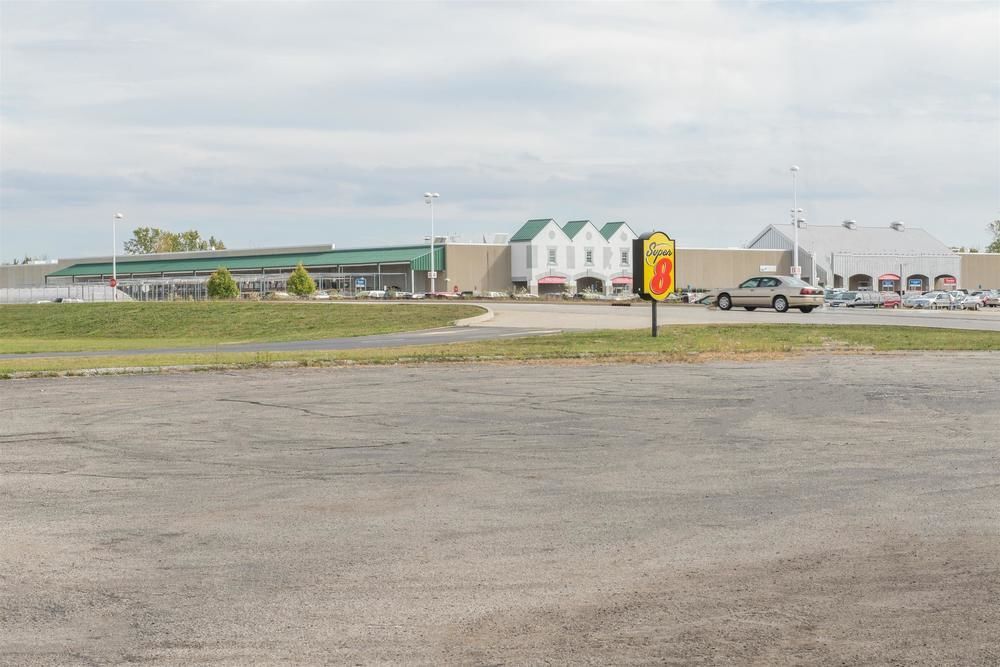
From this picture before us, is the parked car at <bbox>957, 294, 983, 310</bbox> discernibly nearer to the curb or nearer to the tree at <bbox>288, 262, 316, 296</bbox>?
the curb

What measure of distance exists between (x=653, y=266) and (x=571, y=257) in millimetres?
77444

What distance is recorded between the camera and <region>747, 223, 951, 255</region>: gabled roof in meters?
108

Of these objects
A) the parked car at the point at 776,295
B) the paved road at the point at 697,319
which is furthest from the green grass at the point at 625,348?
the parked car at the point at 776,295

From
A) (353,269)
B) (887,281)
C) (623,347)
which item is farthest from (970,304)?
(353,269)

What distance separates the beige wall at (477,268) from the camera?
100 metres

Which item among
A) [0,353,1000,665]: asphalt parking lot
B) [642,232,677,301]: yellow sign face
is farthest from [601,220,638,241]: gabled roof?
[0,353,1000,665]: asphalt parking lot

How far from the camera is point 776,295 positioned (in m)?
45.2

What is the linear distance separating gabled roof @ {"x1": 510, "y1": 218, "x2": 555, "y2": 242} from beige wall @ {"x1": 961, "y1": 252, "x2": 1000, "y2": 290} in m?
46.0

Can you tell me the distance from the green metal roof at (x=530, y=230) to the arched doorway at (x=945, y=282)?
4148cm

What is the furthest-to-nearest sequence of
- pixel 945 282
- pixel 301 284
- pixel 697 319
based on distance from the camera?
pixel 945 282 < pixel 301 284 < pixel 697 319

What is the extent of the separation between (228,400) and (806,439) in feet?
27.1

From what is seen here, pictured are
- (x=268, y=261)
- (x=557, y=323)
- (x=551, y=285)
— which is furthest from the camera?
(x=268, y=261)

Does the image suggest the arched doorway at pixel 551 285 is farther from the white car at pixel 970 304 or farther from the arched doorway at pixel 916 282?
the white car at pixel 970 304

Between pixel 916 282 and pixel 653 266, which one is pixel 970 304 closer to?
pixel 653 266
